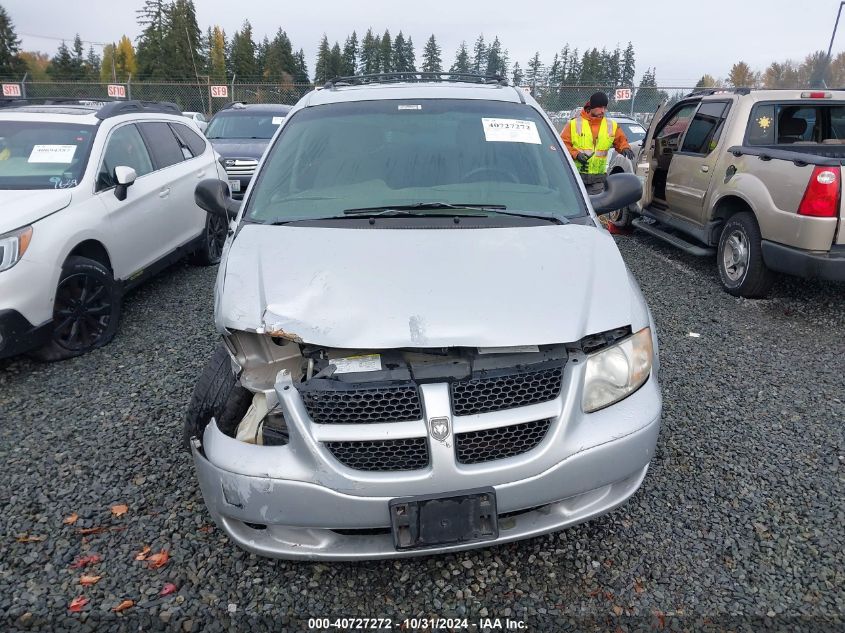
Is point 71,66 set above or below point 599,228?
above

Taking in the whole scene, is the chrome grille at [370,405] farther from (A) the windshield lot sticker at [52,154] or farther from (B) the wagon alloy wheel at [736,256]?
(B) the wagon alloy wheel at [736,256]

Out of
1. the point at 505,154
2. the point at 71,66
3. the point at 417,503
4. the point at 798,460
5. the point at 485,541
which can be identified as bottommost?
the point at 798,460

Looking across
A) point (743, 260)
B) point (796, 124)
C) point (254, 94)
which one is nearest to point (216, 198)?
point (743, 260)

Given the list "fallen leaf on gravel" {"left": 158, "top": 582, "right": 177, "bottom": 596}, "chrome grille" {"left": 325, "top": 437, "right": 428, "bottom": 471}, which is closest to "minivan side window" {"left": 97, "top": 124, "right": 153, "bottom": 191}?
"fallen leaf on gravel" {"left": 158, "top": 582, "right": 177, "bottom": 596}

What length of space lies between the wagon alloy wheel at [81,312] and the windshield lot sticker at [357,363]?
2.97m

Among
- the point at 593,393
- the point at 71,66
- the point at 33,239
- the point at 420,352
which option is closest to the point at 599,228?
the point at 593,393

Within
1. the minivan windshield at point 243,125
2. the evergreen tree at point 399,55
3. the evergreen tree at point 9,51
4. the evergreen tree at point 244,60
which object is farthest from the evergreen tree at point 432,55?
the minivan windshield at point 243,125

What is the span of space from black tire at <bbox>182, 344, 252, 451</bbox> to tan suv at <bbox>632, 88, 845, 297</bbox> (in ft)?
15.1

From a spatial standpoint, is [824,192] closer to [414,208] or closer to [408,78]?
[408,78]

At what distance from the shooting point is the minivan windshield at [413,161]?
3.15m

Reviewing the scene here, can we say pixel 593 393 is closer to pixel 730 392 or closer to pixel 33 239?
pixel 730 392

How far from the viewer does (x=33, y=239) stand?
3947mm

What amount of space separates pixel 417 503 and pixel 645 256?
6.15 meters

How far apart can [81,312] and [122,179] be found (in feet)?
3.70
